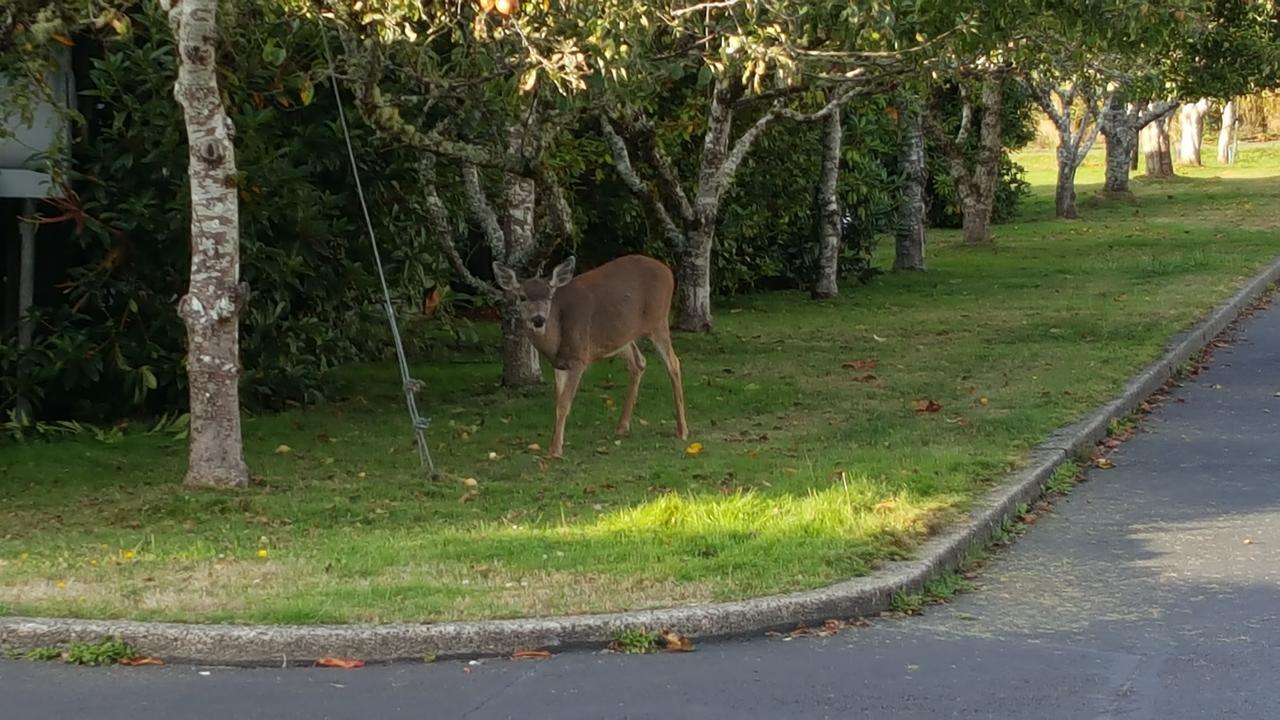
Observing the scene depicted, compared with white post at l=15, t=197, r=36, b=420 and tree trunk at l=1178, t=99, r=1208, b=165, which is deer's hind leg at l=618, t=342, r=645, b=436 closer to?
white post at l=15, t=197, r=36, b=420

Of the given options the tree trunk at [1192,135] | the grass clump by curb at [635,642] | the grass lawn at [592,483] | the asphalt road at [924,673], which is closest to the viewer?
the asphalt road at [924,673]

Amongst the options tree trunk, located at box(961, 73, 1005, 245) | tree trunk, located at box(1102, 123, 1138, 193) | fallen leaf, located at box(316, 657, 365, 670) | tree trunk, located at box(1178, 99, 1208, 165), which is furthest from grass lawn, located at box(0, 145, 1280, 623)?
tree trunk, located at box(1178, 99, 1208, 165)

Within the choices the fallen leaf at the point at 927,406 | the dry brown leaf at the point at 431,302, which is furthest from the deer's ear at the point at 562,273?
the dry brown leaf at the point at 431,302

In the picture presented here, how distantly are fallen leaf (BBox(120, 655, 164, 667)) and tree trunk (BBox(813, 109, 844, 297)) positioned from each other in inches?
639

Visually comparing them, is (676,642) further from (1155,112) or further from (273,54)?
(1155,112)

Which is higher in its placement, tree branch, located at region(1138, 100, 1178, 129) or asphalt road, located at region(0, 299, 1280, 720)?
tree branch, located at region(1138, 100, 1178, 129)

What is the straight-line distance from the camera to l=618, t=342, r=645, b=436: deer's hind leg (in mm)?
13336

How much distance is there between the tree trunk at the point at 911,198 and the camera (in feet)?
85.6

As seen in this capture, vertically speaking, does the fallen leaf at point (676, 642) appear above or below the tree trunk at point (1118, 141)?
below

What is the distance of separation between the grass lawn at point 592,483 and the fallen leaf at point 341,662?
220 mm

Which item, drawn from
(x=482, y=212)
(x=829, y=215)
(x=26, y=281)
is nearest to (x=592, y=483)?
Answer: (x=482, y=212)

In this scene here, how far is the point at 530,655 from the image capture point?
6844 mm

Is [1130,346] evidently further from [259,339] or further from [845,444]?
[259,339]

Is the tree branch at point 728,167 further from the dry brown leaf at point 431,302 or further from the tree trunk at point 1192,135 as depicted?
the tree trunk at point 1192,135
